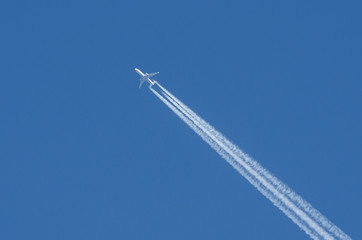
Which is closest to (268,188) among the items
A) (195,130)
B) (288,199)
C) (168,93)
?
(288,199)

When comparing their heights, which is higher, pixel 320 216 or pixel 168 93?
pixel 168 93

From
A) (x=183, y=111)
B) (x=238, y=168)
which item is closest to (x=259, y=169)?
(x=238, y=168)

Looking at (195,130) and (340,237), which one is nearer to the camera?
(340,237)

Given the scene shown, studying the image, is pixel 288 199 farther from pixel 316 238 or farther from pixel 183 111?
pixel 183 111

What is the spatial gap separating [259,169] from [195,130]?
11.4 meters

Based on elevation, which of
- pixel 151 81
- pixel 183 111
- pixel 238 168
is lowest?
pixel 238 168

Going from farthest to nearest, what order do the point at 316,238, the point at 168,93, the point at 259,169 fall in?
the point at 168,93 → the point at 259,169 → the point at 316,238

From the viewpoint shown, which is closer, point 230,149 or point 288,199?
point 288,199

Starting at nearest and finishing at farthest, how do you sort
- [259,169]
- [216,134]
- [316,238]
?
[316,238] < [259,169] < [216,134]

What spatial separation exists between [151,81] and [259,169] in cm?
2638

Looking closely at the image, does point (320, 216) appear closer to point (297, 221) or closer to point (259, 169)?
point (297, 221)

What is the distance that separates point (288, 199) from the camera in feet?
285

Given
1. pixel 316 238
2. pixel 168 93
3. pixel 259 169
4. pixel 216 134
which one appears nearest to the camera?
pixel 316 238

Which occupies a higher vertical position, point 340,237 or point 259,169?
point 259,169
